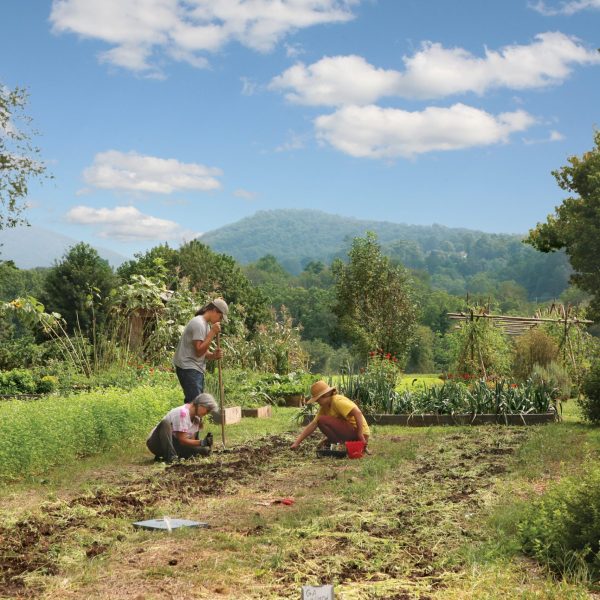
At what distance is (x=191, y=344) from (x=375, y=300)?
81.5 ft

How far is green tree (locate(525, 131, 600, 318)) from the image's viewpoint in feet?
75.6

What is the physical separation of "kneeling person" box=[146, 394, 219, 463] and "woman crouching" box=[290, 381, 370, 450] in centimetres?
109

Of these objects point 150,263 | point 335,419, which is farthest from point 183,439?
point 150,263

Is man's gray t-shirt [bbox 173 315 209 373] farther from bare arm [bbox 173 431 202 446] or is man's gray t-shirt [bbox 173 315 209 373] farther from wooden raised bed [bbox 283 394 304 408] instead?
wooden raised bed [bbox 283 394 304 408]

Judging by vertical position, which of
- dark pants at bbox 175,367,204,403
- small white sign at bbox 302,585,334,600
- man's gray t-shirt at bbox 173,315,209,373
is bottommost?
small white sign at bbox 302,585,334,600

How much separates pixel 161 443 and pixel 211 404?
739mm

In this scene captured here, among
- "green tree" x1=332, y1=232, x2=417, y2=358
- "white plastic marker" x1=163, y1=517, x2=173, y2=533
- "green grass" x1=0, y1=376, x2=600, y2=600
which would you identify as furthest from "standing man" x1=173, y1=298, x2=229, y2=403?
"green tree" x1=332, y1=232, x2=417, y2=358

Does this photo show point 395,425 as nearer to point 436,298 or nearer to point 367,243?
point 367,243

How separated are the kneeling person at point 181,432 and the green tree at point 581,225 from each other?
1573cm

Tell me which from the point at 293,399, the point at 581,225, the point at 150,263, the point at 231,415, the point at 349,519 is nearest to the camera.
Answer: the point at 349,519

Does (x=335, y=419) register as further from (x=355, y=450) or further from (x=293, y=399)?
(x=293, y=399)

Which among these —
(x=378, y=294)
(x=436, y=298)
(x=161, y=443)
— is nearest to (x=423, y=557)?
(x=161, y=443)

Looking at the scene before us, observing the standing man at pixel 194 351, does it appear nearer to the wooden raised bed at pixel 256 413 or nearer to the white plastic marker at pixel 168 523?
the white plastic marker at pixel 168 523

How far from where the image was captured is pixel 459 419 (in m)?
12.2
